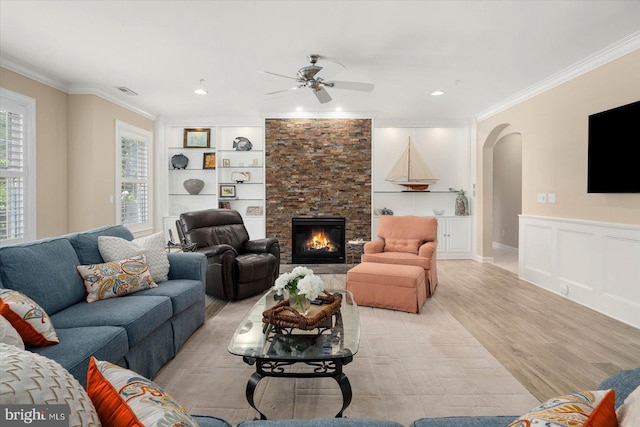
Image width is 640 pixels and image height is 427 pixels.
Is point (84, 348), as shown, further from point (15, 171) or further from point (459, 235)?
point (459, 235)

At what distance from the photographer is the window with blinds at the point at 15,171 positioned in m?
3.90

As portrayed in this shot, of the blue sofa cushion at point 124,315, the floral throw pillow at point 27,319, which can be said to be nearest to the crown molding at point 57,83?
the blue sofa cushion at point 124,315

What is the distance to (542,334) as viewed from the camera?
3105 millimetres

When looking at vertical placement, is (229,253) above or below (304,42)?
below

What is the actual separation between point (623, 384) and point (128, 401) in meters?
1.36

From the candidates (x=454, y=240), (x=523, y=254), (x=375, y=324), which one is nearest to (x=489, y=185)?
(x=454, y=240)

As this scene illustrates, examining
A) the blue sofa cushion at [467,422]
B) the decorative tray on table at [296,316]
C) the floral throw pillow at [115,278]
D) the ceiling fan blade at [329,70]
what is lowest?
the blue sofa cushion at [467,422]

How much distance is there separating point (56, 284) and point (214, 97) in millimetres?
3852

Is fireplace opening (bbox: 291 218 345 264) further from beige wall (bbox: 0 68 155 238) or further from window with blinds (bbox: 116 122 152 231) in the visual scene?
beige wall (bbox: 0 68 155 238)

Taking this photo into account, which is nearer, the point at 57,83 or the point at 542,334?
the point at 542,334

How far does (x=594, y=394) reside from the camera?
926 mm

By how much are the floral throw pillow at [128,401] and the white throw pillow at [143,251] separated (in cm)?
204

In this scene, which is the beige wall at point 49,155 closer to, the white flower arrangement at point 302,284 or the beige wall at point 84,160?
the beige wall at point 84,160

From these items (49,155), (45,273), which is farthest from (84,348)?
(49,155)
